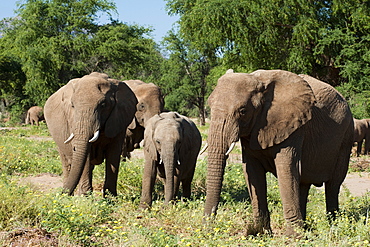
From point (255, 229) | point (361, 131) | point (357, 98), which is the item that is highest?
point (357, 98)

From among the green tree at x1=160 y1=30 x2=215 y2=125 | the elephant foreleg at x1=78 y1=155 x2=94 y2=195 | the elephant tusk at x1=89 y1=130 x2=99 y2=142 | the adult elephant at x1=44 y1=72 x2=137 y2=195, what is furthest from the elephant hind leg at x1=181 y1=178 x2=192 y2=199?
the green tree at x1=160 y1=30 x2=215 y2=125

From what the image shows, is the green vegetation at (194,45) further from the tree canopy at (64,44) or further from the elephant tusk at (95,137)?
the elephant tusk at (95,137)

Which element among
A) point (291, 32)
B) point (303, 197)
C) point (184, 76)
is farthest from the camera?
point (184, 76)

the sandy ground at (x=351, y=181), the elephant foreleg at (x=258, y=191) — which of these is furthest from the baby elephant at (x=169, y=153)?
the elephant foreleg at (x=258, y=191)

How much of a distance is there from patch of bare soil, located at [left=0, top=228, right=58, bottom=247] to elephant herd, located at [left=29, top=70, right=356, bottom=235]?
1.73 meters

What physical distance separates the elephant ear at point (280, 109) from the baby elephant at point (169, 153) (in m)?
2.83

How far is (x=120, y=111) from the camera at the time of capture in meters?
9.05

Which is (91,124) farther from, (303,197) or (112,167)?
(303,197)

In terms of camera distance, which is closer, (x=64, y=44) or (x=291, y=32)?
(x=291, y=32)

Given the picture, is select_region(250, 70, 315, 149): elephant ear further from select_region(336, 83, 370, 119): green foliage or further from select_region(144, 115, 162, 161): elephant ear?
select_region(336, 83, 370, 119): green foliage

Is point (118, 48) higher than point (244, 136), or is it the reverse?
point (118, 48)

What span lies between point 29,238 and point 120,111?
363cm

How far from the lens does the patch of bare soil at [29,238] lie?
5.61 metres

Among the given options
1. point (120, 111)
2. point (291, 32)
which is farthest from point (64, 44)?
point (120, 111)
